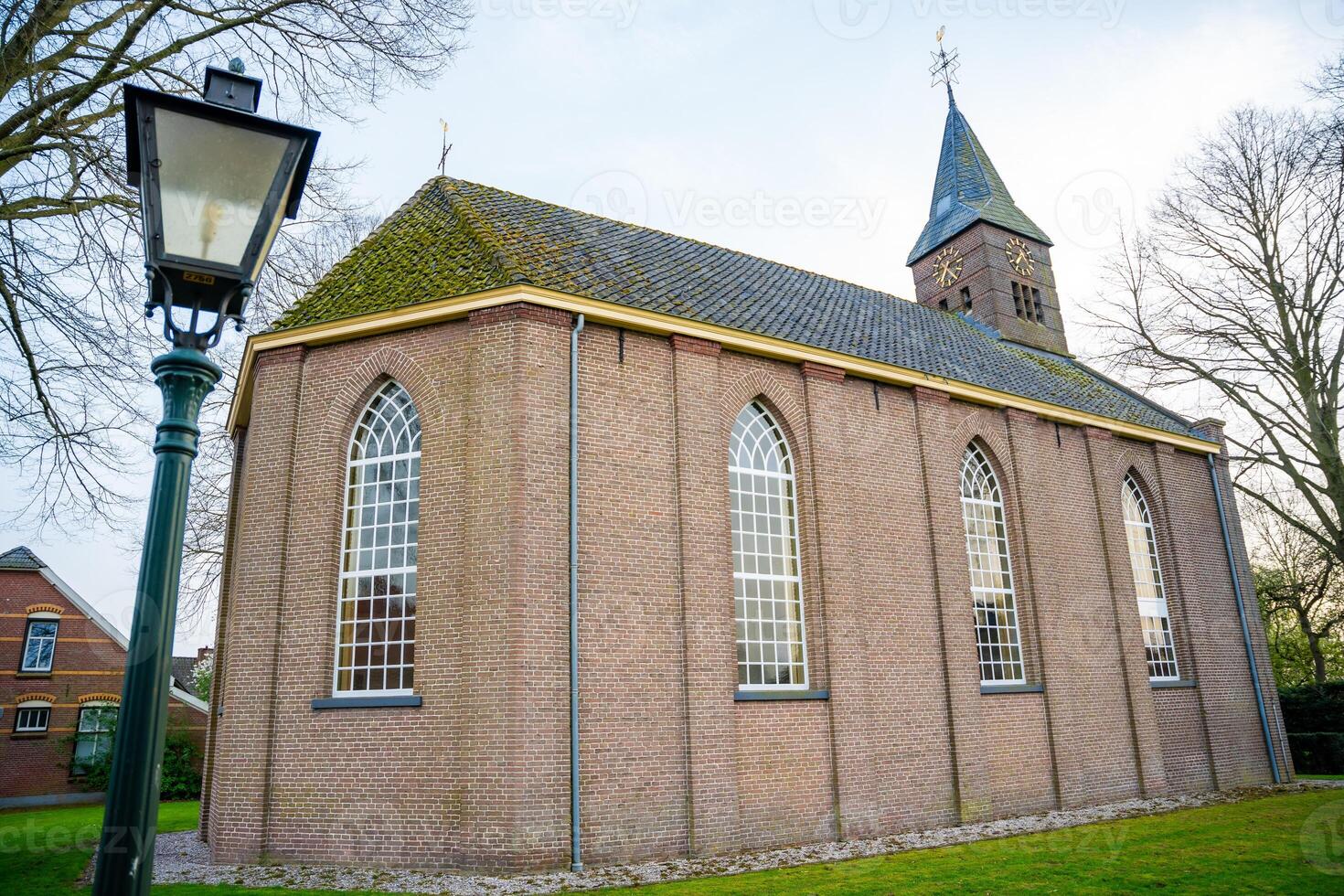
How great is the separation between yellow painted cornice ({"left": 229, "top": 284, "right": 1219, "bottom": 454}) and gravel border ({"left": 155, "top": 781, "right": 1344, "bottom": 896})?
24.4 ft

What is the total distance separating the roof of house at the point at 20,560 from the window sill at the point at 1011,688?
31713mm

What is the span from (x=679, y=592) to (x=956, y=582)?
20.1ft

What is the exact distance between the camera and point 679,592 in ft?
39.7

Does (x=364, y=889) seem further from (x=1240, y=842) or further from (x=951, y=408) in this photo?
(x=951, y=408)

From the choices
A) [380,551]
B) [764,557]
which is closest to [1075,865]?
[764,557]

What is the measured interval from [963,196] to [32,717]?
3617cm

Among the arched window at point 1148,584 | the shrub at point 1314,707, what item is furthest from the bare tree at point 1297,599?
the arched window at point 1148,584

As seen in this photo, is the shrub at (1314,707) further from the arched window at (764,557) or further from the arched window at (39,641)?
the arched window at (39,641)

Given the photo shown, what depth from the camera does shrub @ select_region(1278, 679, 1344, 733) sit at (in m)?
23.6

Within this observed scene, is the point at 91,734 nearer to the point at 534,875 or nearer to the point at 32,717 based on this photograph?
the point at 32,717

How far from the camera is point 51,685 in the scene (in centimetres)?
2888

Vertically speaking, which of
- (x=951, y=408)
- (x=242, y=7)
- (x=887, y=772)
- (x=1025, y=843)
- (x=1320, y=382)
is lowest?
(x=1025, y=843)

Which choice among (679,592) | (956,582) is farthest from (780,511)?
(956,582)

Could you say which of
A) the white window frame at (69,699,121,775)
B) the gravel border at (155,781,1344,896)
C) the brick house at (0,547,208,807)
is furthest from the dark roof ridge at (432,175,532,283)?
the white window frame at (69,699,121,775)
